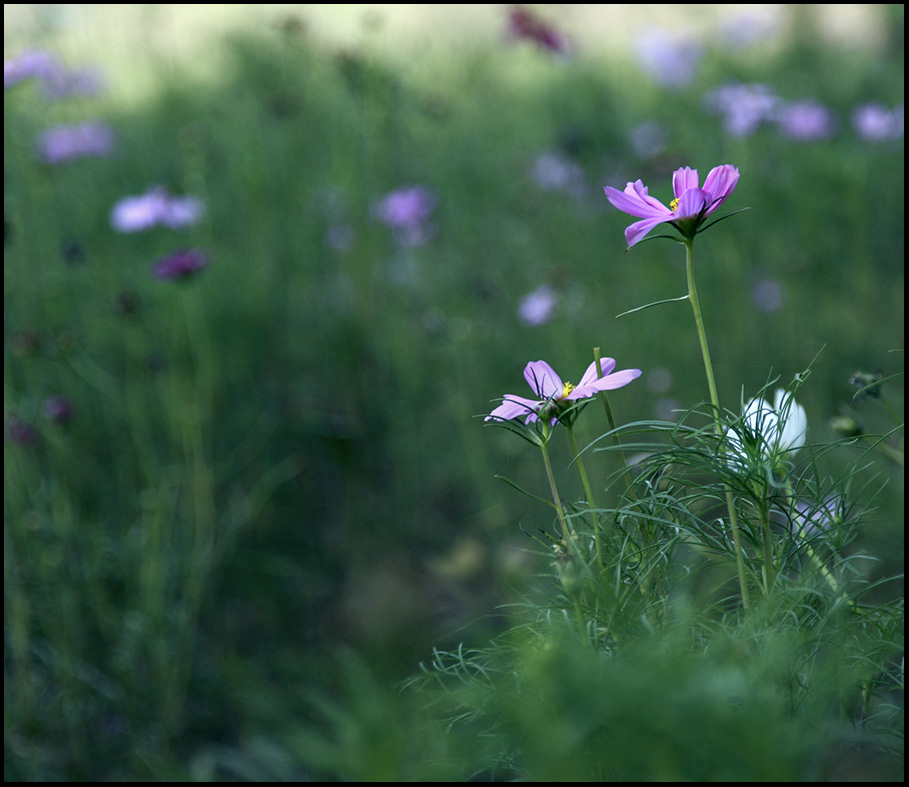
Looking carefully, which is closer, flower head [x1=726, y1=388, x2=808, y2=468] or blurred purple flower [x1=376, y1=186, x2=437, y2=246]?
flower head [x1=726, y1=388, x2=808, y2=468]

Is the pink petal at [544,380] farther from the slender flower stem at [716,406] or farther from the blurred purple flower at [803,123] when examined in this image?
the blurred purple flower at [803,123]

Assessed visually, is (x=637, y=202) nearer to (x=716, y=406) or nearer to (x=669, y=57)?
(x=716, y=406)

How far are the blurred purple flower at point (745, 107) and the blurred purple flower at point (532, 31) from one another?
412 millimetres

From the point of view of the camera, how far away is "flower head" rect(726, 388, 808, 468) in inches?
19.9

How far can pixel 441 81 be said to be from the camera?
2.97m

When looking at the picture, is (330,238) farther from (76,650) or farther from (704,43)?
(704,43)

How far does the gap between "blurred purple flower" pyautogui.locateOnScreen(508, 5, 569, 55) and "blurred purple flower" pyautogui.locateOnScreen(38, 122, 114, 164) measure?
3.56ft

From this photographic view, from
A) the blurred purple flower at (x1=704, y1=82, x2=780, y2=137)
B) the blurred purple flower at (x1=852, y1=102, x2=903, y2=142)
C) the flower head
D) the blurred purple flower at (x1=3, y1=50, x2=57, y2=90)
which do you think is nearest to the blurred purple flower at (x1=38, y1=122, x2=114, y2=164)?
the blurred purple flower at (x1=3, y1=50, x2=57, y2=90)

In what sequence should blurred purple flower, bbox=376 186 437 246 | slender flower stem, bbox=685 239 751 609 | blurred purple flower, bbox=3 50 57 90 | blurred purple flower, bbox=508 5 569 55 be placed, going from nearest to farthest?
slender flower stem, bbox=685 239 751 609 < blurred purple flower, bbox=3 50 57 90 < blurred purple flower, bbox=376 186 437 246 < blurred purple flower, bbox=508 5 569 55

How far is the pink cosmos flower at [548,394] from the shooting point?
507mm

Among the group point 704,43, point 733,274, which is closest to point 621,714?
point 733,274

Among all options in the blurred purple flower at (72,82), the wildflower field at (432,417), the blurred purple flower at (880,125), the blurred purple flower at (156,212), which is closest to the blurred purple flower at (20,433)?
the wildflower field at (432,417)

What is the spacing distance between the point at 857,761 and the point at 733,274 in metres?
1.30

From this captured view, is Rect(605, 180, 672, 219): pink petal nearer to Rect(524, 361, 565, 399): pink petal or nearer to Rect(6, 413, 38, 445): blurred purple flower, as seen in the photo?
Rect(524, 361, 565, 399): pink petal
